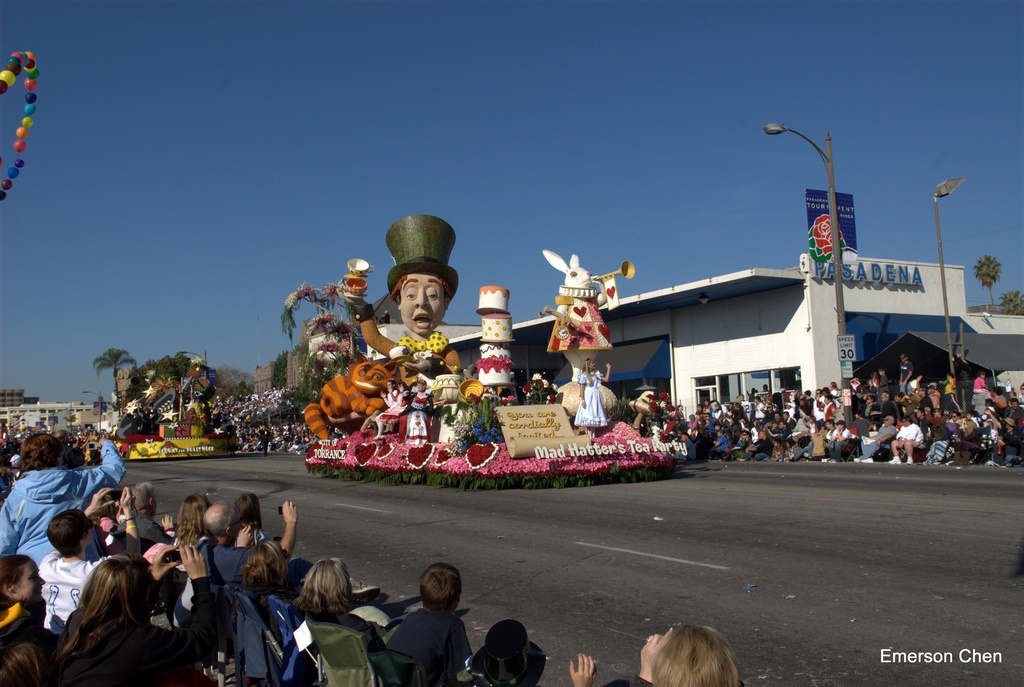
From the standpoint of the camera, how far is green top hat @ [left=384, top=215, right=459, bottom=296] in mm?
22219

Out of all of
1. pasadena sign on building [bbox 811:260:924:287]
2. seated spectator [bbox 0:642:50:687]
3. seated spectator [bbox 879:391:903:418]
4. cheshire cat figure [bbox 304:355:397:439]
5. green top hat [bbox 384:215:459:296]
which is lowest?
seated spectator [bbox 0:642:50:687]

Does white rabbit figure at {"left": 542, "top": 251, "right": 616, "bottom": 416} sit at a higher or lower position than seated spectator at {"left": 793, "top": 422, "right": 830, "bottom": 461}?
higher

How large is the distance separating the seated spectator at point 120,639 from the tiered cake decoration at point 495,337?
1726 cm

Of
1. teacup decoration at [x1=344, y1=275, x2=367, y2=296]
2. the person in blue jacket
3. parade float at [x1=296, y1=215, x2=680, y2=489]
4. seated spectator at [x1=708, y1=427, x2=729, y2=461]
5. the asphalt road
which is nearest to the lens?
the asphalt road

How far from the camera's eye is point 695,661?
2.75 metres

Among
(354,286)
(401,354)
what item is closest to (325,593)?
(401,354)

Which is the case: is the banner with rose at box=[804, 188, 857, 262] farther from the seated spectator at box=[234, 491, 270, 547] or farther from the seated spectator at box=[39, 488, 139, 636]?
the seated spectator at box=[39, 488, 139, 636]

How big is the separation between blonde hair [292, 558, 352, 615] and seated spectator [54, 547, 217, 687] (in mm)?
826

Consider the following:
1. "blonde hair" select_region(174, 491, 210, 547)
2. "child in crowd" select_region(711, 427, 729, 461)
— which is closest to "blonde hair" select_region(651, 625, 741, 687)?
"blonde hair" select_region(174, 491, 210, 547)

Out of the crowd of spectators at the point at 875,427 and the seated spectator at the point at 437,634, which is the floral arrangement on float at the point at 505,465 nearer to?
the crowd of spectators at the point at 875,427

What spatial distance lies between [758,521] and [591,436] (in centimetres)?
779

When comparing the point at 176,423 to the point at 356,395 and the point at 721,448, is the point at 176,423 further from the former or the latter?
the point at 721,448

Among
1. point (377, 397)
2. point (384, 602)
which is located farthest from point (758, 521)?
point (377, 397)

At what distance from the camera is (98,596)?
139 inches
